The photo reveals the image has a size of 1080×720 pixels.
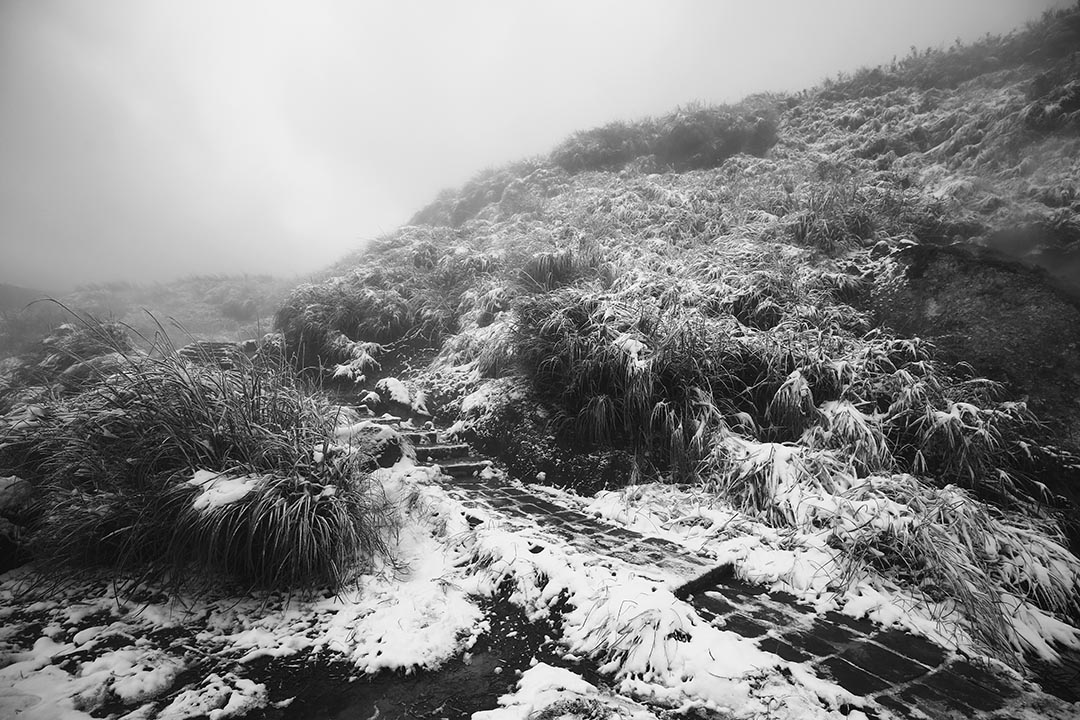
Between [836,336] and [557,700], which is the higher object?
[836,336]

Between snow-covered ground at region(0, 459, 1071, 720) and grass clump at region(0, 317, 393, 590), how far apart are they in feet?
0.67

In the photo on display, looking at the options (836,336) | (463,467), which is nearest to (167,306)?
(463,467)

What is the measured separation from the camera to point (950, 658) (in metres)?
2.19

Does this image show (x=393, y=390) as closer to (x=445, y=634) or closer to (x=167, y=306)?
(x=445, y=634)

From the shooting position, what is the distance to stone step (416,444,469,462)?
503 centimetres

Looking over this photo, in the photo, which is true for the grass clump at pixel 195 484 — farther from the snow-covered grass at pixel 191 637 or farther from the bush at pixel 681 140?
the bush at pixel 681 140

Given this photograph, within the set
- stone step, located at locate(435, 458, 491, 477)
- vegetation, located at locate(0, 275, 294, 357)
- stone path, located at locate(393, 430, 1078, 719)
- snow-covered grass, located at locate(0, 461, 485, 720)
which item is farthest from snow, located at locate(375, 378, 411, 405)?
vegetation, located at locate(0, 275, 294, 357)

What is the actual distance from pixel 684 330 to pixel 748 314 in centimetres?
119

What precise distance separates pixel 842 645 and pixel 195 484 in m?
4.04

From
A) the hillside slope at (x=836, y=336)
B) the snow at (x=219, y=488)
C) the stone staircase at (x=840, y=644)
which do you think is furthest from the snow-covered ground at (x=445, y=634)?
the hillside slope at (x=836, y=336)

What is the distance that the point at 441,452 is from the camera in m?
5.13

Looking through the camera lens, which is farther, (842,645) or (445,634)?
(445,634)

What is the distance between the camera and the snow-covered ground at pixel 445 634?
6.31 ft

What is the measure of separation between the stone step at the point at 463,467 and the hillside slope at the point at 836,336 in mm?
299
